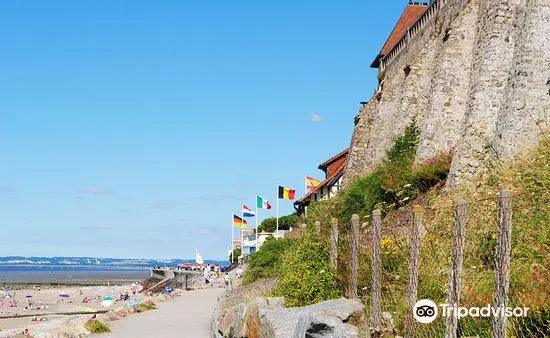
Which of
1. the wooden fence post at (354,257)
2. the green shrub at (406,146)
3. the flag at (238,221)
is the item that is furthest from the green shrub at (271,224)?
the wooden fence post at (354,257)

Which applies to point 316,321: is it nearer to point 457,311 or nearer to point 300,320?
point 300,320

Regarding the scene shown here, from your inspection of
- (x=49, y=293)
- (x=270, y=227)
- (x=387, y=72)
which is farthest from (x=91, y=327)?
(x=49, y=293)

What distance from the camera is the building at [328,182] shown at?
2119 inches

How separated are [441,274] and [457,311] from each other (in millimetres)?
2138

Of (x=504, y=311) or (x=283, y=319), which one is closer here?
(x=504, y=311)

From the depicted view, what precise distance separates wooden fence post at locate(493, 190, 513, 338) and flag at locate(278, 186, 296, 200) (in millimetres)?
51805

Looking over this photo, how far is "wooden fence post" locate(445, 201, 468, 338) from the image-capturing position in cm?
775

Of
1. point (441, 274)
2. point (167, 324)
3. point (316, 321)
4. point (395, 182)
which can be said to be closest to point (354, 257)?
point (441, 274)

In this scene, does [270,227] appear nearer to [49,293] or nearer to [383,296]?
[49,293]

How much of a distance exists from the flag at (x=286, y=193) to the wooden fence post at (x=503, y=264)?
51.8 meters

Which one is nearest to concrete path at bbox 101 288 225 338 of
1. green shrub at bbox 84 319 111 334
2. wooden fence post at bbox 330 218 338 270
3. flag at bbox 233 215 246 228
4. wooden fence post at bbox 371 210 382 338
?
green shrub at bbox 84 319 111 334

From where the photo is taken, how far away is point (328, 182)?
54.2 m

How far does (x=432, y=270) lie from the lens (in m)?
10.2

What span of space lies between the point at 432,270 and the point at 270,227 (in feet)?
236
